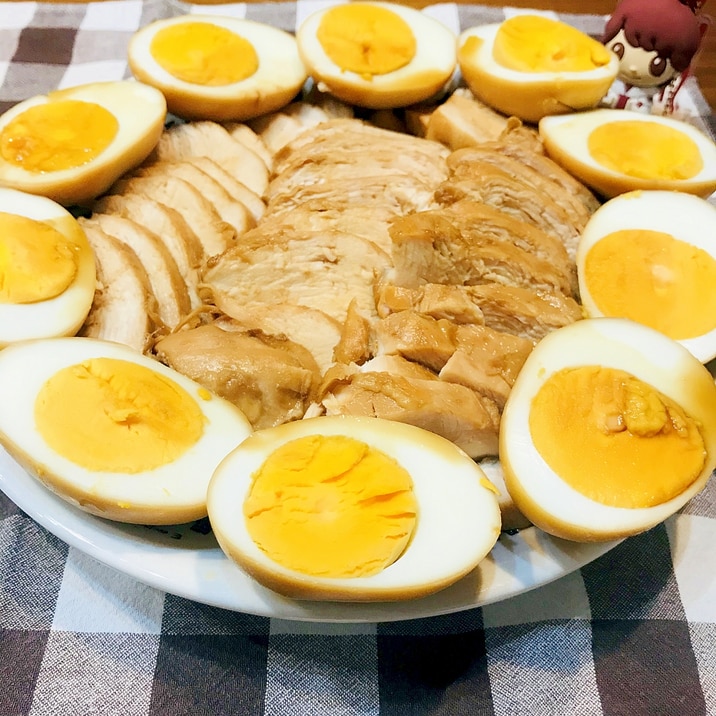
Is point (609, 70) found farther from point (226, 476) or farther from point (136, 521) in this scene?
point (136, 521)

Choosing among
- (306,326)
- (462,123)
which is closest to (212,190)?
(306,326)

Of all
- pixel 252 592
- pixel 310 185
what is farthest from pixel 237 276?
pixel 252 592

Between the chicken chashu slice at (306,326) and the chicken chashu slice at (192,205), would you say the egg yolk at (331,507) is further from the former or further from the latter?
the chicken chashu slice at (192,205)

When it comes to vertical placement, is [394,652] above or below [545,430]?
below

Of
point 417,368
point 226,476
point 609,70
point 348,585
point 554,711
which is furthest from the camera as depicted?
point 609,70

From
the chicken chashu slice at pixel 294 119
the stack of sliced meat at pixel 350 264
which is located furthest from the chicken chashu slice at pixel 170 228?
the chicken chashu slice at pixel 294 119

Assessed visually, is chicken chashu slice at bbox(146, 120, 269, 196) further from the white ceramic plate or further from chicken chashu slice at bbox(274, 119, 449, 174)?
the white ceramic plate

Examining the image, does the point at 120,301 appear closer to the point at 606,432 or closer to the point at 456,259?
the point at 456,259
